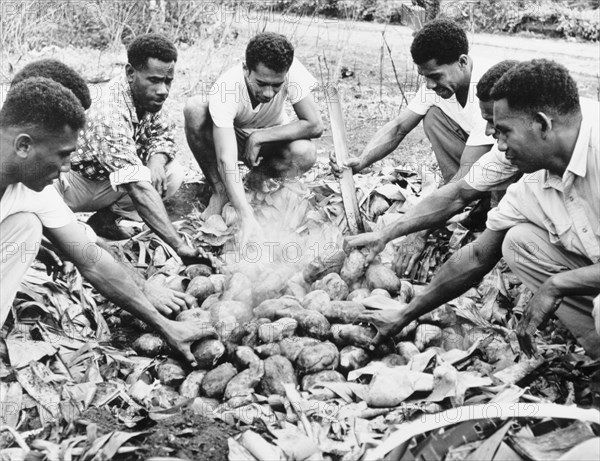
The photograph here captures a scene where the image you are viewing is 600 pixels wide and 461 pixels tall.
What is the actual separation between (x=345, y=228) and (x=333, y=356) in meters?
1.28

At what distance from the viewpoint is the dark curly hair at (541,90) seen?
2.78 m

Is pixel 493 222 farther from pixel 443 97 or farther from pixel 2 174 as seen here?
pixel 2 174

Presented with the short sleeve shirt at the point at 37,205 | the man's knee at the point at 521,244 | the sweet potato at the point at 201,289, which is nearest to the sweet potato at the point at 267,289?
the sweet potato at the point at 201,289

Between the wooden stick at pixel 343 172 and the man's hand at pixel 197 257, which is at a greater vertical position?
the wooden stick at pixel 343 172

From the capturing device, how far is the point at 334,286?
3545 mm

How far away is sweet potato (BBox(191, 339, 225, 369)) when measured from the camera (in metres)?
3.11

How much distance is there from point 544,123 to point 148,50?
2304 millimetres

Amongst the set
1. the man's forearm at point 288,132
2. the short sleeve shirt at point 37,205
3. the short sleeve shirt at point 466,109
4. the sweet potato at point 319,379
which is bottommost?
the sweet potato at point 319,379

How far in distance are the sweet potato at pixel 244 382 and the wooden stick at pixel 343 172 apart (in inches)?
53.3

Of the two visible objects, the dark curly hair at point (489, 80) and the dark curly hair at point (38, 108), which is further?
the dark curly hair at point (489, 80)

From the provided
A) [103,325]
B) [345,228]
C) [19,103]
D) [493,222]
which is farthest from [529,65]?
[103,325]

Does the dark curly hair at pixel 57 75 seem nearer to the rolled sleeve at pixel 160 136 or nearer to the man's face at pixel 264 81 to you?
the rolled sleeve at pixel 160 136

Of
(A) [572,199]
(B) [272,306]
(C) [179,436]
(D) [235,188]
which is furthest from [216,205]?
(A) [572,199]

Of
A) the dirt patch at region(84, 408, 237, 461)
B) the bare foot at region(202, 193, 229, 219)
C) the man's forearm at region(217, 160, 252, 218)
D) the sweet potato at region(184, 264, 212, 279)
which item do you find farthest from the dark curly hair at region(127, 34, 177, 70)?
the dirt patch at region(84, 408, 237, 461)
